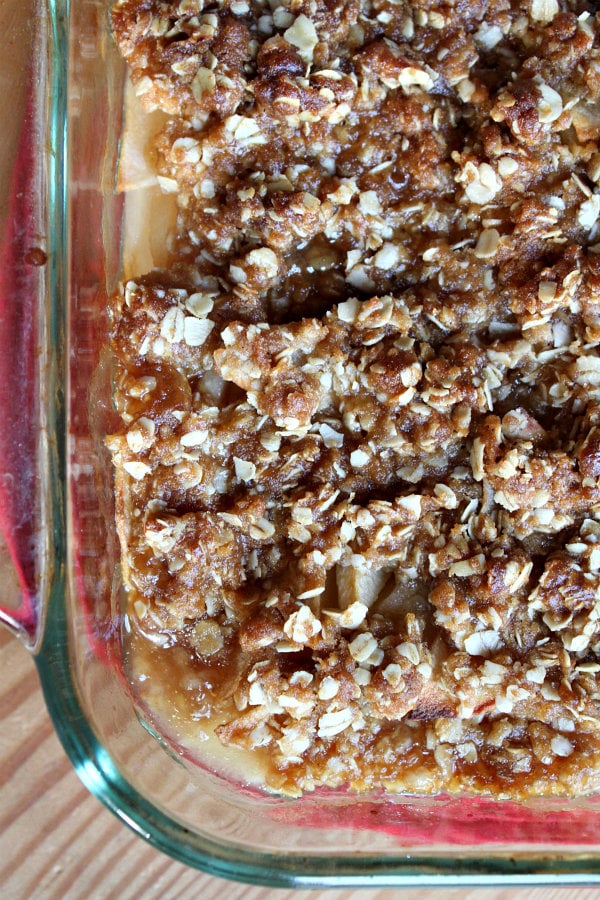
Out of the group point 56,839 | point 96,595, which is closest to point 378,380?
point 96,595

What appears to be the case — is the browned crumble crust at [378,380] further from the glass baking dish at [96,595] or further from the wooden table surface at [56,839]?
the wooden table surface at [56,839]

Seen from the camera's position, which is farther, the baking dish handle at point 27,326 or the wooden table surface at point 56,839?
the wooden table surface at point 56,839

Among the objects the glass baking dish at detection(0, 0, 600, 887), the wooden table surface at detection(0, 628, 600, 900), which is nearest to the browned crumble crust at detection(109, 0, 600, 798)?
the glass baking dish at detection(0, 0, 600, 887)

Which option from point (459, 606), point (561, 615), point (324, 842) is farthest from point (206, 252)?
point (324, 842)

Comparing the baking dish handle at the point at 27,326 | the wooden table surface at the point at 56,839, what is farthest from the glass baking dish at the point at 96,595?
the wooden table surface at the point at 56,839

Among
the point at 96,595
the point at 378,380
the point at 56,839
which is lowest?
the point at 56,839

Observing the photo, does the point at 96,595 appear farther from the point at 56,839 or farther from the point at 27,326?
the point at 56,839

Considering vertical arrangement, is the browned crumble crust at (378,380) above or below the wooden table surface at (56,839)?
above

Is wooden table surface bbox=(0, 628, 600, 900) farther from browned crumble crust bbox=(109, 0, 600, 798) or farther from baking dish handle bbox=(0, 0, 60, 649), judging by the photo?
browned crumble crust bbox=(109, 0, 600, 798)
